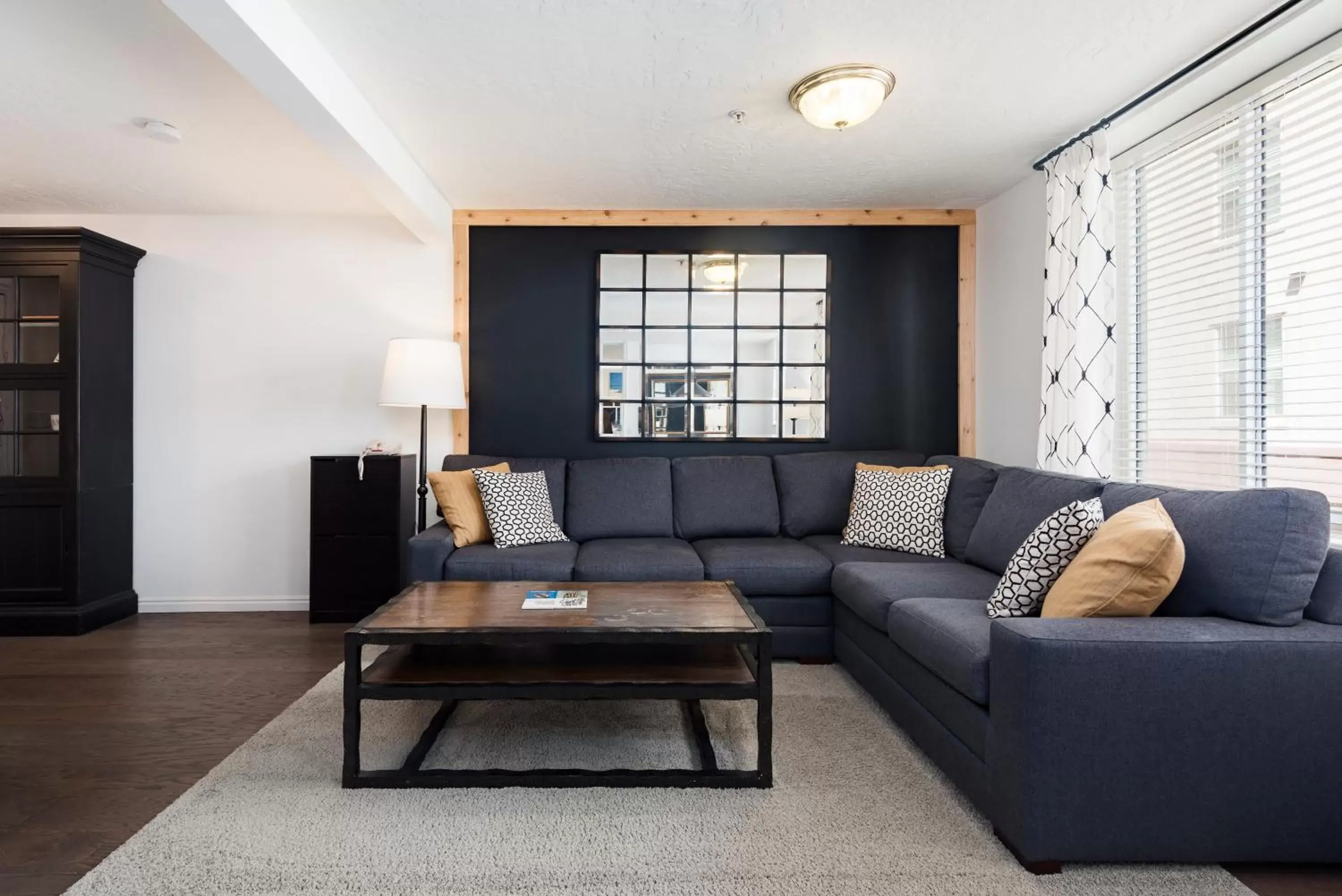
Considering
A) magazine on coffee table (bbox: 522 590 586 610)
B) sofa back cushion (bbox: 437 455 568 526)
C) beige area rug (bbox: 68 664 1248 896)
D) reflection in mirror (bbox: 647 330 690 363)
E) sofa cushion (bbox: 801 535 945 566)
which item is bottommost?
beige area rug (bbox: 68 664 1248 896)

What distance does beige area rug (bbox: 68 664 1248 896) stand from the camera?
165cm

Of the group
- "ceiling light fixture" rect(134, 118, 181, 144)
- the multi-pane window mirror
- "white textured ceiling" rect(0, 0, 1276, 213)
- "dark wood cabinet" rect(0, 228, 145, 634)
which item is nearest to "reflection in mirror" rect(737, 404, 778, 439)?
the multi-pane window mirror

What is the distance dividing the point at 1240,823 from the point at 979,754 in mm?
564

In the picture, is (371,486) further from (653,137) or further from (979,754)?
(979,754)

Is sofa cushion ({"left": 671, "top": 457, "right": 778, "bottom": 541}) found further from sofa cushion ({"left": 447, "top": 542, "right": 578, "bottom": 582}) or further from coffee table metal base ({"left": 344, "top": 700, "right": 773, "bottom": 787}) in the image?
coffee table metal base ({"left": 344, "top": 700, "right": 773, "bottom": 787})

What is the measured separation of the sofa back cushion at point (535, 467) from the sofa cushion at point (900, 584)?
61.8 inches

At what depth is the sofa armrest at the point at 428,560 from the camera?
10.5 ft

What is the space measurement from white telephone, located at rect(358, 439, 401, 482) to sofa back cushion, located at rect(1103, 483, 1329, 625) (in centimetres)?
363

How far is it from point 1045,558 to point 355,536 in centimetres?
340

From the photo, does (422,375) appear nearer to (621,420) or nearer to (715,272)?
(621,420)

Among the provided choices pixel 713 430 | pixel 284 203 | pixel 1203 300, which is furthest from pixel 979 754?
pixel 284 203

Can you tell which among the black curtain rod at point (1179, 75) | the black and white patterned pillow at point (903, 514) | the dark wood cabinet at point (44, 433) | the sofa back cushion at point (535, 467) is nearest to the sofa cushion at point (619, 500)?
the sofa back cushion at point (535, 467)

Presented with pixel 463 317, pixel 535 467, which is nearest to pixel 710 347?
pixel 535 467

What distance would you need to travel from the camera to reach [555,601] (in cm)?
245
